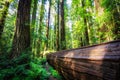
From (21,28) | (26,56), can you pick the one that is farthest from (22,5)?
(26,56)

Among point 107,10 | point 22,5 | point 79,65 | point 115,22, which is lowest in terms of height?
point 79,65

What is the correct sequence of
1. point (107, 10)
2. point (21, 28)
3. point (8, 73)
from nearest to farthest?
point (8, 73) < point (107, 10) < point (21, 28)

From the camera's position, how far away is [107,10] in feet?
19.0

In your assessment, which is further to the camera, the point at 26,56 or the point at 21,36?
the point at 21,36

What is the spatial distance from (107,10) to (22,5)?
3.69 metres

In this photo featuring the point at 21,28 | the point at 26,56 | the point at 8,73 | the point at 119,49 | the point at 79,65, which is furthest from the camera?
the point at 21,28

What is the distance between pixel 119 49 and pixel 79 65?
3.11 ft

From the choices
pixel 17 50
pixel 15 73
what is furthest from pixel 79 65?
pixel 17 50

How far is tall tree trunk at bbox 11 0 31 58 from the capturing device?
5.91m

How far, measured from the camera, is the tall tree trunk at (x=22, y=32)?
19.4 ft

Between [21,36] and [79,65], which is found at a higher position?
[21,36]

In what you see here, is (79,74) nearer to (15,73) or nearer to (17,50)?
(15,73)

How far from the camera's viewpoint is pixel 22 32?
20.4ft

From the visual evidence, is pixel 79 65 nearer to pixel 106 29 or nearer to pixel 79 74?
pixel 79 74
